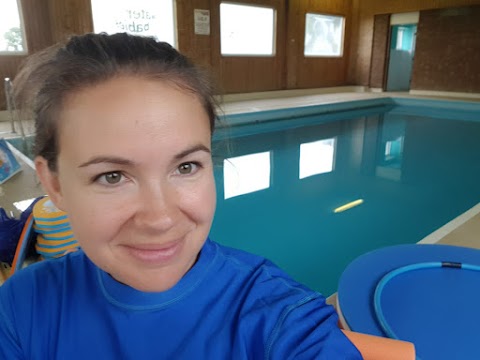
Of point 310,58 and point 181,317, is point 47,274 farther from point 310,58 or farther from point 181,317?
point 310,58

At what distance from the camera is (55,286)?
0.68m

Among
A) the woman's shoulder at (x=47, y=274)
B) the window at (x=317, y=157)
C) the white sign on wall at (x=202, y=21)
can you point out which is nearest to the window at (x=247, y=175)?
the window at (x=317, y=157)

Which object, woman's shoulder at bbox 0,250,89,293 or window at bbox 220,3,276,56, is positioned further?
window at bbox 220,3,276,56

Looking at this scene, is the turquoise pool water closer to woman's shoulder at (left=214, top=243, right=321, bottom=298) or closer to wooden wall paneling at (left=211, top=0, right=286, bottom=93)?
woman's shoulder at (left=214, top=243, right=321, bottom=298)

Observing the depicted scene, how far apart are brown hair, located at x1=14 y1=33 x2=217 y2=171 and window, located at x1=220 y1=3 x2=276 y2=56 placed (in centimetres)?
756

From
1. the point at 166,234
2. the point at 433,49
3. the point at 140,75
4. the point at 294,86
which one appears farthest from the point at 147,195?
the point at 433,49

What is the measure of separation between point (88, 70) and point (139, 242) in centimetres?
27

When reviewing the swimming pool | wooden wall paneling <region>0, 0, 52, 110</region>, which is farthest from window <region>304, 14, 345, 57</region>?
wooden wall paneling <region>0, 0, 52, 110</region>

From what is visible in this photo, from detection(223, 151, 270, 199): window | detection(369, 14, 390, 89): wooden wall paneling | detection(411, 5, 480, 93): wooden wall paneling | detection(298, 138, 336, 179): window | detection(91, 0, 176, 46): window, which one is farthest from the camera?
detection(369, 14, 390, 89): wooden wall paneling

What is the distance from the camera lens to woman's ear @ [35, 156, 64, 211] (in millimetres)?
638

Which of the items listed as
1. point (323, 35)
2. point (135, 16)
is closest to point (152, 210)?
point (135, 16)

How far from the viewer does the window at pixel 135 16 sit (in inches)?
240

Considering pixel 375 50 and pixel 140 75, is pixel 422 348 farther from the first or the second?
pixel 375 50

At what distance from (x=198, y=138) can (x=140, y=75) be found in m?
0.13
